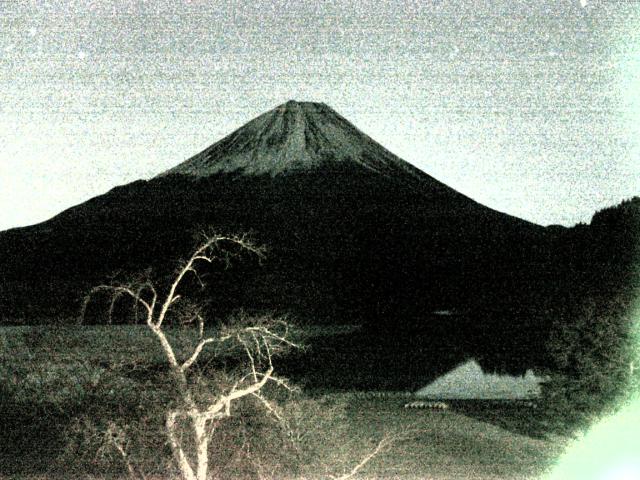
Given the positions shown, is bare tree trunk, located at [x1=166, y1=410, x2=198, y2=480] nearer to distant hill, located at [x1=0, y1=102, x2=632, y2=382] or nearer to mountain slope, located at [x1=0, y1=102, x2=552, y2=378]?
mountain slope, located at [x1=0, y1=102, x2=552, y2=378]

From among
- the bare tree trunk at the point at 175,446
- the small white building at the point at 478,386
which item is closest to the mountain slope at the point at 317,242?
the small white building at the point at 478,386

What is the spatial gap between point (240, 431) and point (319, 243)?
8552 cm

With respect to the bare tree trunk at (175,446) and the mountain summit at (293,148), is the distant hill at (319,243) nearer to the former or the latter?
the mountain summit at (293,148)

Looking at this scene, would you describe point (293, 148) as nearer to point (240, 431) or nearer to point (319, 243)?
point (319, 243)

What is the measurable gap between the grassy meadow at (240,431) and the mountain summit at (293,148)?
343 ft

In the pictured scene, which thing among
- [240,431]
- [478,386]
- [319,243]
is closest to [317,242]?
[319,243]

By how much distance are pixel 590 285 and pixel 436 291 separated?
3871 centimetres

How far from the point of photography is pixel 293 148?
466 ft

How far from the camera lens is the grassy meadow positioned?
1686 cm

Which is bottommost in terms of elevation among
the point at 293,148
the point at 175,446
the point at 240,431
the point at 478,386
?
the point at 478,386

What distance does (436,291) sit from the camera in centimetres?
7431

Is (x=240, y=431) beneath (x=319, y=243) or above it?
beneath

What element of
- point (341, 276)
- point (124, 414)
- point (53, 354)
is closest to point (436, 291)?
point (341, 276)

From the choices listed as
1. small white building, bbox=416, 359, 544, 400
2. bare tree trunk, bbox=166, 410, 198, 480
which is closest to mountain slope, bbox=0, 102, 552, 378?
small white building, bbox=416, 359, 544, 400
